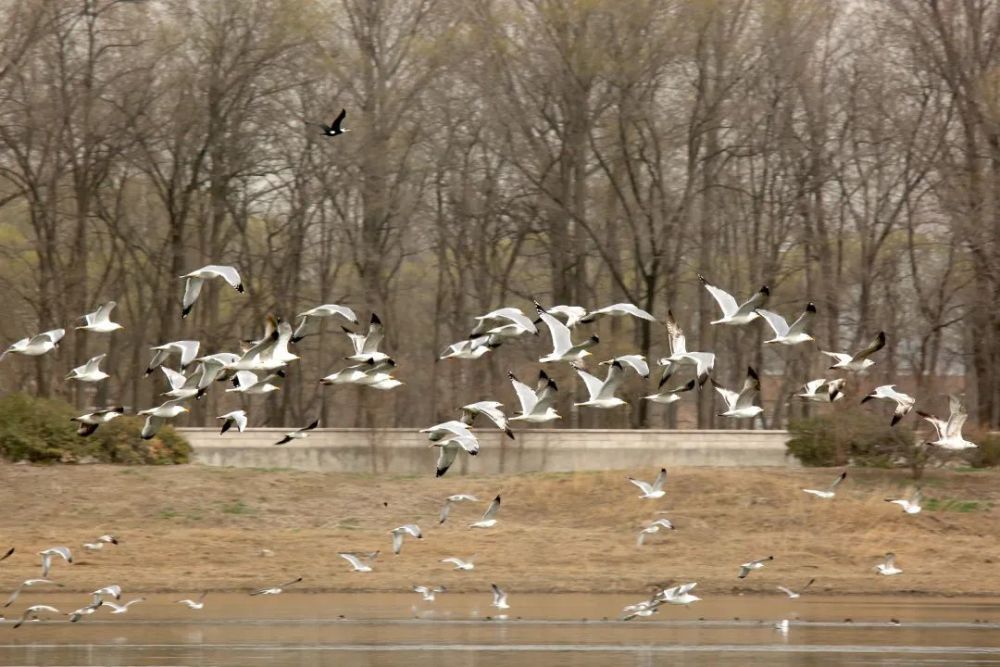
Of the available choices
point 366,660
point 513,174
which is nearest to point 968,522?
point 366,660

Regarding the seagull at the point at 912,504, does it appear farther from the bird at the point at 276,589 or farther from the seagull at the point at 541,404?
the bird at the point at 276,589

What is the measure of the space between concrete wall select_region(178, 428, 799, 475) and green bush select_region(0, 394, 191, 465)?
2545 millimetres

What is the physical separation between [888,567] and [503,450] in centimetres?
1467

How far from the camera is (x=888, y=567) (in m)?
32.6

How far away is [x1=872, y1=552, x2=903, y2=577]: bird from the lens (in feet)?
106

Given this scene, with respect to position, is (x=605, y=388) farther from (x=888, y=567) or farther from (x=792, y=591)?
(x=888, y=567)

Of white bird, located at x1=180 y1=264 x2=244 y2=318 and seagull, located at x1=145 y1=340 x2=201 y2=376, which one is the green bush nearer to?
seagull, located at x1=145 y1=340 x2=201 y2=376

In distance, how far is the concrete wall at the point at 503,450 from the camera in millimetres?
43844

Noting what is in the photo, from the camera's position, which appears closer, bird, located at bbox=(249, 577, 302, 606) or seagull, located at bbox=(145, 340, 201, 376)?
seagull, located at bbox=(145, 340, 201, 376)

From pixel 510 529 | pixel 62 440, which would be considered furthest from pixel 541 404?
pixel 62 440

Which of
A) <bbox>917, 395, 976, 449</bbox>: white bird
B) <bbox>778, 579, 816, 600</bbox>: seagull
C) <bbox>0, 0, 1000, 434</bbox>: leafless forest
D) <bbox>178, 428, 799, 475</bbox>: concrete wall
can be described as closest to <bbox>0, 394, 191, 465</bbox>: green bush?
<bbox>178, 428, 799, 475</bbox>: concrete wall

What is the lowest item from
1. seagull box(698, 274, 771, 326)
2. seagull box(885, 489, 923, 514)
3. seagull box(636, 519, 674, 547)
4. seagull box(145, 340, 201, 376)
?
seagull box(636, 519, 674, 547)

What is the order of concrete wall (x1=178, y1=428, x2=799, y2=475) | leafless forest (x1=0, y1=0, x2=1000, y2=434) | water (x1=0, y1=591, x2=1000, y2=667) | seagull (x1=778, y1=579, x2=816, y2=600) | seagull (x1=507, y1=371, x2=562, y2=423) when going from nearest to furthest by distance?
water (x1=0, y1=591, x2=1000, y2=667), seagull (x1=507, y1=371, x2=562, y2=423), seagull (x1=778, y1=579, x2=816, y2=600), concrete wall (x1=178, y1=428, x2=799, y2=475), leafless forest (x1=0, y1=0, x2=1000, y2=434)

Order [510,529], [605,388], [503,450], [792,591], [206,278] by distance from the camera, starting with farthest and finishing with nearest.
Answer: [503,450], [510,529], [792,591], [605,388], [206,278]
